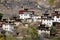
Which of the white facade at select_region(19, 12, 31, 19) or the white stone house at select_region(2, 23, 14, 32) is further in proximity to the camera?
the white facade at select_region(19, 12, 31, 19)

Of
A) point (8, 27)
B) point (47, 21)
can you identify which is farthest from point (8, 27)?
point (47, 21)

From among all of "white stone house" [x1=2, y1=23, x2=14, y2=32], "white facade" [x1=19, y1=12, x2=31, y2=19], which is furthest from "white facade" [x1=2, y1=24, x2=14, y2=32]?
"white facade" [x1=19, y1=12, x2=31, y2=19]

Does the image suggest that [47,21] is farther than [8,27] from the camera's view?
Yes

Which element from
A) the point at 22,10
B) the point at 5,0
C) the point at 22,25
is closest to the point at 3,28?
the point at 22,25

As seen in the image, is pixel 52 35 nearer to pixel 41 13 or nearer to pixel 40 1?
pixel 41 13

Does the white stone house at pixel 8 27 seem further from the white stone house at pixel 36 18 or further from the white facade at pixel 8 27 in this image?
the white stone house at pixel 36 18

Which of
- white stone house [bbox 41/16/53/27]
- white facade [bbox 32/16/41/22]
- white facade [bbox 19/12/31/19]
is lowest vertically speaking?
white stone house [bbox 41/16/53/27]

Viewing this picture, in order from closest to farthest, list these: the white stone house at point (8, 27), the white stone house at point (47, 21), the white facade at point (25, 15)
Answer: the white stone house at point (8, 27) < the white stone house at point (47, 21) < the white facade at point (25, 15)

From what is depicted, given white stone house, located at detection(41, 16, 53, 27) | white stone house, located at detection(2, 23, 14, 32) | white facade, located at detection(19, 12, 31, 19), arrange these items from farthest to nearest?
white facade, located at detection(19, 12, 31, 19)
white stone house, located at detection(41, 16, 53, 27)
white stone house, located at detection(2, 23, 14, 32)

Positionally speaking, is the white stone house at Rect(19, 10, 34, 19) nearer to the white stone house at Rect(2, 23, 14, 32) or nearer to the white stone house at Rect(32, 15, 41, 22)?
the white stone house at Rect(32, 15, 41, 22)

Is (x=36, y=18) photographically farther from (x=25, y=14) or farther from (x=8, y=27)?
(x=8, y=27)

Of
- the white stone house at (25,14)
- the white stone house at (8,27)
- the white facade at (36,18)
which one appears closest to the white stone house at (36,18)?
the white facade at (36,18)

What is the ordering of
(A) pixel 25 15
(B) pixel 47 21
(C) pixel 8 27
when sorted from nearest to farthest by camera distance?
(C) pixel 8 27 → (B) pixel 47 21 → (A) pixel 25 15
